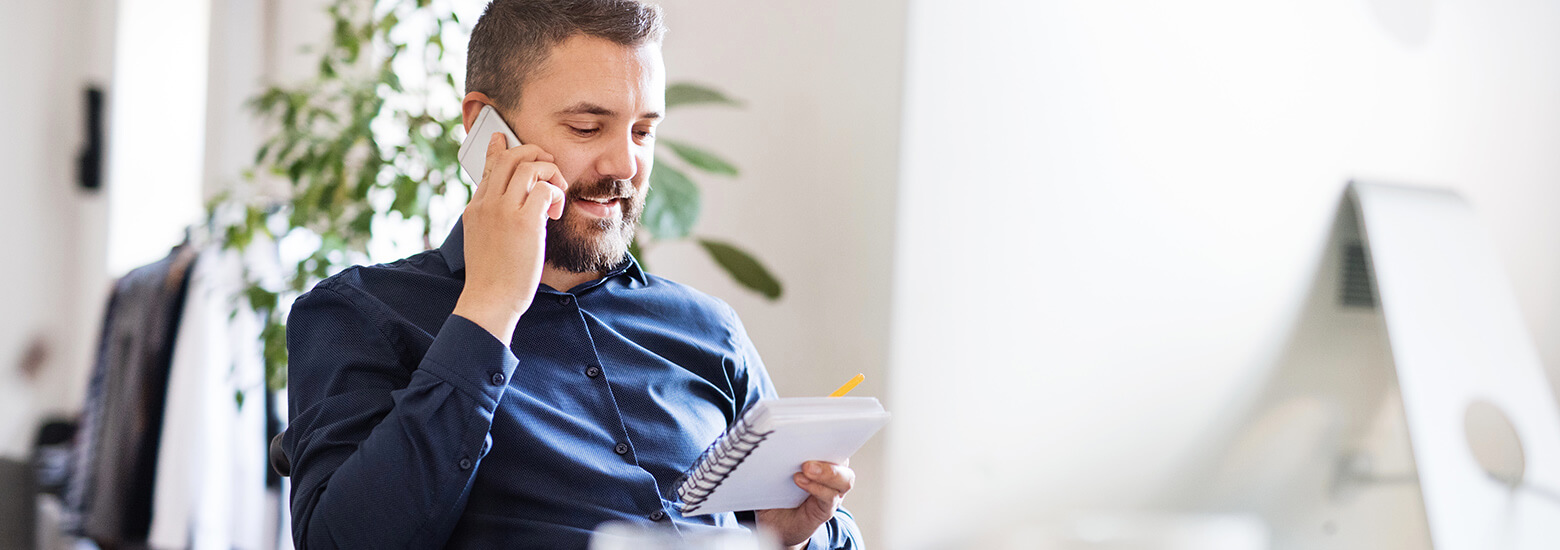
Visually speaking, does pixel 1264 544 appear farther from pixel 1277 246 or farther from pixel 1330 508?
pixel 1277 246

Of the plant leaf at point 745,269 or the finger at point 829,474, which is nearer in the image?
the finger at point 829,474

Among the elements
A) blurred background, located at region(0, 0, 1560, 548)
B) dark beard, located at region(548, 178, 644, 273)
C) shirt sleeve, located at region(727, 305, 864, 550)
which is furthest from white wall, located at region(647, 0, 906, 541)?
dark beard, located at region(548, 178, 644, 273)

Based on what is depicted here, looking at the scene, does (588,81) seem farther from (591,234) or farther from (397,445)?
(397,445)

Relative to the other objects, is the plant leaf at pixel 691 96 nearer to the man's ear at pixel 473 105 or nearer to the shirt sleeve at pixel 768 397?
the shirt sleeve at pixel 768 397

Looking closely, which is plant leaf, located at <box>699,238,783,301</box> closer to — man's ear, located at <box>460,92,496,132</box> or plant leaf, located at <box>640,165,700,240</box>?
plant leaf, located at <box>640,165,700,240</box>

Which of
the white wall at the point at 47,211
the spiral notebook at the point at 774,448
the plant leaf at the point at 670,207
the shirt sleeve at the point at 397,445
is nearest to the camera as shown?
the spiral notebook at the point at 774,448

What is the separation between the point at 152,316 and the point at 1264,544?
2775mm

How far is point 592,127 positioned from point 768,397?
423 mm

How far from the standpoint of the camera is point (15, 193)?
3875mm

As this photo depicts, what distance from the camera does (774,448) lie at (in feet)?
2.78

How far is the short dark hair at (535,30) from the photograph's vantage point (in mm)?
1100

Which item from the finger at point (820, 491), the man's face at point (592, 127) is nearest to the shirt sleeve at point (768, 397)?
the finger at point (820, 491)

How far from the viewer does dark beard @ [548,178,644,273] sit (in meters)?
1.13

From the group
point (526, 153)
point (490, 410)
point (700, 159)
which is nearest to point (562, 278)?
point (526, 153)
